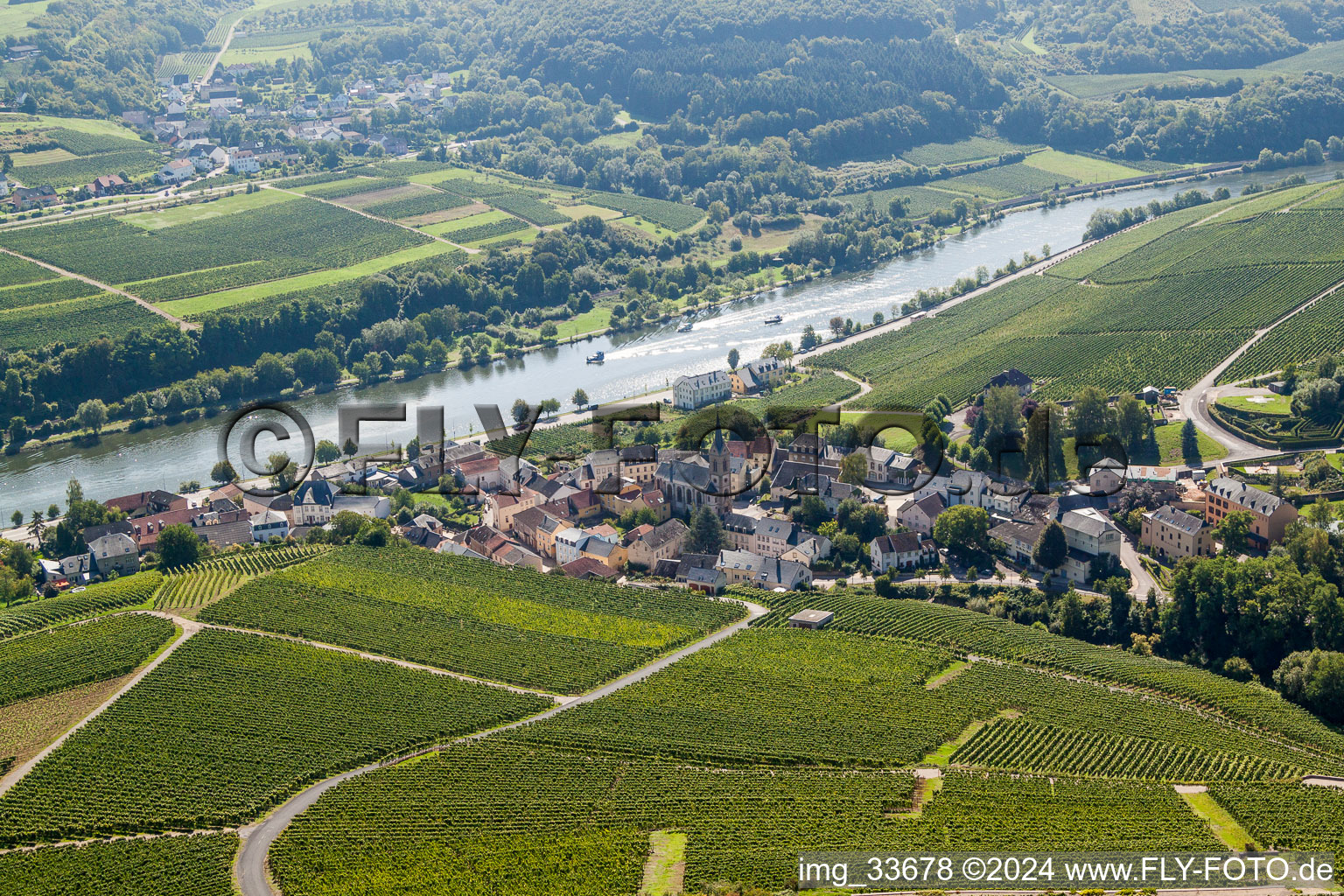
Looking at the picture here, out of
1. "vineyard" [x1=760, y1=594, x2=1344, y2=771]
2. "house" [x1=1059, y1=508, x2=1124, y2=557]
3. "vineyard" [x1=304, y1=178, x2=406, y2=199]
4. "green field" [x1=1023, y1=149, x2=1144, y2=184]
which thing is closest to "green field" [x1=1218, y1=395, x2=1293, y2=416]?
"house" [x1=1059, y1=508, x2=1124, y2=557]

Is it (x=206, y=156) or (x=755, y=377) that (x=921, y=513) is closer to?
(x=755, y=377)

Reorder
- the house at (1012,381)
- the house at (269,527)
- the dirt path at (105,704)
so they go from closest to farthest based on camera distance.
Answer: the dirt path at (105,704), the house at (269,527), the house at (1012,381)

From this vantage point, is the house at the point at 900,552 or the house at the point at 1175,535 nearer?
the house at the point at 1175,535

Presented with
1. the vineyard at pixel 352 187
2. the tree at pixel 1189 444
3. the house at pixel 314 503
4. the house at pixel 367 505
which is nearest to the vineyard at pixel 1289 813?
the tree at pixel 1189 444

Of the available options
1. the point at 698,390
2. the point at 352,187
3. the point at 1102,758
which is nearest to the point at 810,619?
the point at 1102,758

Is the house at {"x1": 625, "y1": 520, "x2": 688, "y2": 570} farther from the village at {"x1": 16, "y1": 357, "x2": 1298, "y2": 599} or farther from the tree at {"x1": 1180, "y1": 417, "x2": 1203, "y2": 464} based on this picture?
the tree at {"x1": 1180, "y1": 417, "x2": 1203, "y2": 464}

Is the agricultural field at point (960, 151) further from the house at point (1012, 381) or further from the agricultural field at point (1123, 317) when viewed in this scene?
the house at point (1012, 381)

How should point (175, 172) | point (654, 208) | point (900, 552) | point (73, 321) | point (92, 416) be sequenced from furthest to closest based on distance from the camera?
point (654, 208) < point (175, 172) < point (73, 321) < point (92, 416) < point (900, 552)
